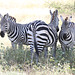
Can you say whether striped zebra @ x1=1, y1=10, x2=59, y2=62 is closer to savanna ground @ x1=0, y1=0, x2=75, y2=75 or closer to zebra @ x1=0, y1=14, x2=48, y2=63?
zebra @ x1=0, y1=14, x2=48, y2=63

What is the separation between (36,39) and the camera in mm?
8016

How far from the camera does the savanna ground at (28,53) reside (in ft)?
23.1

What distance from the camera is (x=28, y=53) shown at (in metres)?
8.82

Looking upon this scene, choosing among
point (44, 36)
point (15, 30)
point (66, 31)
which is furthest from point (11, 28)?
point (66, 31)

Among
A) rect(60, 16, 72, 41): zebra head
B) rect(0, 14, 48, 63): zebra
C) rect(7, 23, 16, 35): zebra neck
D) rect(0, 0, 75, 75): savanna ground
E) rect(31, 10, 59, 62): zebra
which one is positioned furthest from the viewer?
rect(7, 23, 16, 35): zebra neck

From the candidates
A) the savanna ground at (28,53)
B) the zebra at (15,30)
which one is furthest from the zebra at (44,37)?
the savanna ground at (28,53)

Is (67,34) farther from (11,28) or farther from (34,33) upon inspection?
(11,28)

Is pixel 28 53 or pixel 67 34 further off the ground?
pixel 67 34

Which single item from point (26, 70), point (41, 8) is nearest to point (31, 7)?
point (41, 8)

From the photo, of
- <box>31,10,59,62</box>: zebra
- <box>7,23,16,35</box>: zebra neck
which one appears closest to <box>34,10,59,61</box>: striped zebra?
<box>31,10,59,62</box>: zebra

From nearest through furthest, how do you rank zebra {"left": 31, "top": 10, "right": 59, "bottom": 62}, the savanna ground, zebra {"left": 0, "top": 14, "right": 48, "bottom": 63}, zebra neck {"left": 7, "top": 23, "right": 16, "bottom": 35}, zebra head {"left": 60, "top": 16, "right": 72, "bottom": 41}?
1. the savanna ground
2. zebra {"left": 31, "top": 10, "right": 59, "bottom": 62}
3. zebra head {"left": 60, "top": 16, "right": 72, "bottom": 41}
4. zebra {"left": 0, "top": 14, "right": 48, "bottom": 63}
5. zebra neck {"left": 7, "top": 23, "right": 16, "bottom": 35}

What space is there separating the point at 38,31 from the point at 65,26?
1066 millimetres

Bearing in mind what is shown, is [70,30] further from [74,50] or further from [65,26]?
[74,50]

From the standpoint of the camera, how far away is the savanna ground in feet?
23.1
